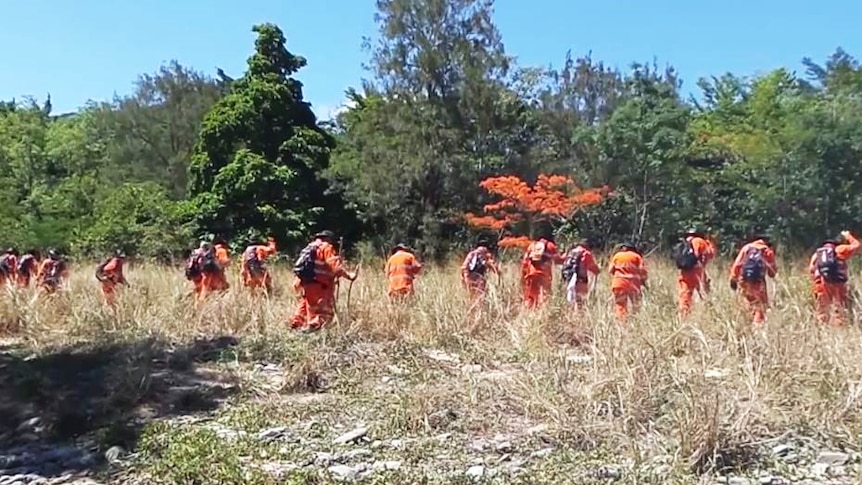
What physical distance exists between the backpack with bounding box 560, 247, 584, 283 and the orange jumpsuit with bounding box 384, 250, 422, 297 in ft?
6.39

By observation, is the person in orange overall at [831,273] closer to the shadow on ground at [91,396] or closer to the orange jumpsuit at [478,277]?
the orange jumpsuit at [478,277]

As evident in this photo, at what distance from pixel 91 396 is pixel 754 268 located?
744 centimetres

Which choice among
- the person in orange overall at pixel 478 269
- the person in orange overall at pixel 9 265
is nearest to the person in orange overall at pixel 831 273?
the person in orange overall at pixel 478 269

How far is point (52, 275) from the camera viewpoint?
14023mm

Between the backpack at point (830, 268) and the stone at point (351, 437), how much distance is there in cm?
686

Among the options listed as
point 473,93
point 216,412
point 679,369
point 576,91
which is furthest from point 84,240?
point 679,369

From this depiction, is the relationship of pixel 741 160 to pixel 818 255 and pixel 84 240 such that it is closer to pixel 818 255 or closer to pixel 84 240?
pixel 818 255

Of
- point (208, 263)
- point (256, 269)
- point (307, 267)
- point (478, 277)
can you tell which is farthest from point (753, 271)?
point (208, 263)

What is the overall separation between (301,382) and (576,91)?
22195 mm

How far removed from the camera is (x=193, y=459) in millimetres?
5672

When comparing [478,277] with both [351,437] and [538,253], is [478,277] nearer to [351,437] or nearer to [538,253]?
[538,253]

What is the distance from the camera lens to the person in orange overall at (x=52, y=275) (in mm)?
12344

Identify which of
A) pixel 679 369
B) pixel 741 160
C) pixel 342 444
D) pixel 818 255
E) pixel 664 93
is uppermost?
pixel 664 93

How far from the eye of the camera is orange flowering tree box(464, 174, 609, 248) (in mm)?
23078
